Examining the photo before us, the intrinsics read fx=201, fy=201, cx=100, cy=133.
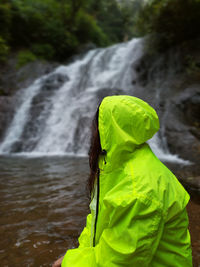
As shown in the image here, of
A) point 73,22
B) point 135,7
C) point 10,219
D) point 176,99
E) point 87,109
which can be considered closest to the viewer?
point 10,219

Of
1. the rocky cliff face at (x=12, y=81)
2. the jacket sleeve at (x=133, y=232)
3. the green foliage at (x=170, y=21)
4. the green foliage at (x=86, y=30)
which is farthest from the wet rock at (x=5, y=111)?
the green foliage at (x=86, y=30)

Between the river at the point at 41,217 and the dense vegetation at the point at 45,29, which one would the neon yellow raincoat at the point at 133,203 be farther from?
the dense vegetation at the point at 45,29

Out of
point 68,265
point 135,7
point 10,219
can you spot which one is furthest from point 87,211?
point 135,7

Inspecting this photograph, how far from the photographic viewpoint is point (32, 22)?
1858cm

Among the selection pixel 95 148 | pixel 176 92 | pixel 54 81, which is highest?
pixel 54 81

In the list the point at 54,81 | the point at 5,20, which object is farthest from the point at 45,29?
the point at 54,81

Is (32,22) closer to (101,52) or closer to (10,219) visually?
(101,52)

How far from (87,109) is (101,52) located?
9.35 meters

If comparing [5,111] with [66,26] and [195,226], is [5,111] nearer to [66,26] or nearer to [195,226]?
[195,226]

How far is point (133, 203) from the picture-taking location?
Result: 3.14ft

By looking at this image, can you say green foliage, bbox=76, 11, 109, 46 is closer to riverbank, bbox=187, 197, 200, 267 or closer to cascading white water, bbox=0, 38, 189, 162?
cascading white water, bbox=0, 38, 189, 162

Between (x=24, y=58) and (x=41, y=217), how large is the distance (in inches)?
669

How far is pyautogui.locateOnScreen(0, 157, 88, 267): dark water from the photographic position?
2.08 m

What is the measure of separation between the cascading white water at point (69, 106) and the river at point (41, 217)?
3.29 meters
